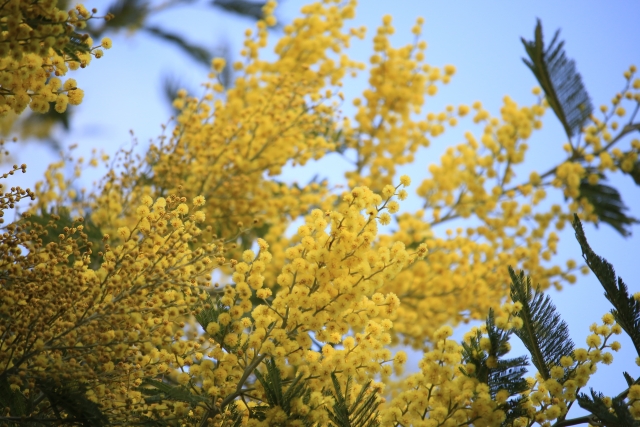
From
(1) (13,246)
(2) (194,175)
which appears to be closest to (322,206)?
(2) (194,175)

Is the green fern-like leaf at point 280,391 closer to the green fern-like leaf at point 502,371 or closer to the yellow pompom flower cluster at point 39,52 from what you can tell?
the green fern-like leaf at point 502,371

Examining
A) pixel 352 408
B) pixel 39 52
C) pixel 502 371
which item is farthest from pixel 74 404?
pixel 502 371

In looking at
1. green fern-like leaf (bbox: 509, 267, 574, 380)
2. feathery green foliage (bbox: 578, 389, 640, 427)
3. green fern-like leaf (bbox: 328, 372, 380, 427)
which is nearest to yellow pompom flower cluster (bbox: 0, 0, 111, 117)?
green fern-like leaf (bbox: 328, 372, 380, 427)

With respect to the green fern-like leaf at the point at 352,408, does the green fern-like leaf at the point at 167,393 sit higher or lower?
higher

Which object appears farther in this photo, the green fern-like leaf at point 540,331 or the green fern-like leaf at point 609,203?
the green fern-like leaf at point 609,203

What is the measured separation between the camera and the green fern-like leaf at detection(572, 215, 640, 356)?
8.61ft

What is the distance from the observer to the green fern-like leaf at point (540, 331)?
2684 millimetres

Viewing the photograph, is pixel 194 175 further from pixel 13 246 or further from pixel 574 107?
pixel 574 107

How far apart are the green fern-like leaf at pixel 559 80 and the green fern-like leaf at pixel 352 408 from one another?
118 inches

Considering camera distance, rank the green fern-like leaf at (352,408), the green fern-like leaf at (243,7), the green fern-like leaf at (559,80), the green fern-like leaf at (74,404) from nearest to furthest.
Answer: the green fern-like leaf at (74,404)
the green fern-like leaf at (352,408)
the green fern-like leaf at (559,80)
the green fern-like leaf at (243,7)

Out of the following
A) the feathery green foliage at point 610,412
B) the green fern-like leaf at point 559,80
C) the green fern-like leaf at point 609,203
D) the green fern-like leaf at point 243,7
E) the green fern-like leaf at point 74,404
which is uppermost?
the green fern-like leaf at point 243,7

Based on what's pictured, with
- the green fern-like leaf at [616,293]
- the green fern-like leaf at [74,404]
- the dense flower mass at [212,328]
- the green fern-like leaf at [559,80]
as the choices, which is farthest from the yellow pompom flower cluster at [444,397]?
the green fern-like leaf at [559,80]

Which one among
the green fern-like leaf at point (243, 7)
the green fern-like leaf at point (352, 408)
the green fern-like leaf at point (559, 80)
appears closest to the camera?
the green fern-like leaf at point (352, 408)

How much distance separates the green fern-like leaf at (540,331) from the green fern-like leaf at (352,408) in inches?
24.4
